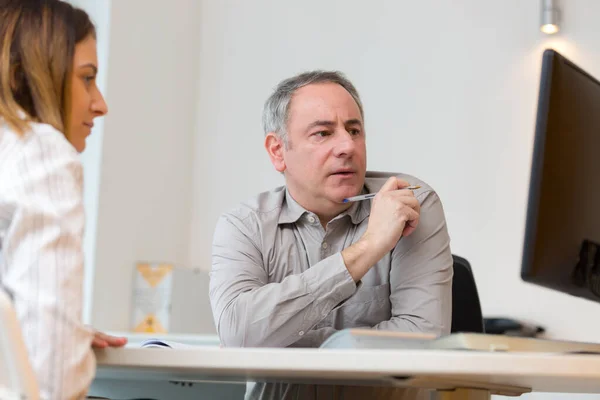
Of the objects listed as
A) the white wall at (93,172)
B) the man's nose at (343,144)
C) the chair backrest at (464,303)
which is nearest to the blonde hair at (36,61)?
the man's nose at (343,144)

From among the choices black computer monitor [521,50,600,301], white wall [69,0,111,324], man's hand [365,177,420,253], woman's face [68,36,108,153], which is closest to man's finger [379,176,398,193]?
man's hand [365,177,420,253]

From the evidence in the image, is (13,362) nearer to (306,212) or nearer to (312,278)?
(312,278)

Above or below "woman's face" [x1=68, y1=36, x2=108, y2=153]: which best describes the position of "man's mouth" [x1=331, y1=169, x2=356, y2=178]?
below

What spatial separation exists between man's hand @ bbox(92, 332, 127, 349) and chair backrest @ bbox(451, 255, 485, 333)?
106 centimetres

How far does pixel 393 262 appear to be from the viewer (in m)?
1.84

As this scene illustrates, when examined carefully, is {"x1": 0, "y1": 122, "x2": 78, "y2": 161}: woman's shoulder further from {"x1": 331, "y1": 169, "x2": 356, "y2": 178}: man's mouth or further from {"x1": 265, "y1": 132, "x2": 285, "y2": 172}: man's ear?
{"x1": 265, "y1": 132, "x2": 285, "y2": 172}: man's ear

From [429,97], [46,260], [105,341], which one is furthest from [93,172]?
[46,260]

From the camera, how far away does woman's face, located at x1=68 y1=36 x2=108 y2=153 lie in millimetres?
1231

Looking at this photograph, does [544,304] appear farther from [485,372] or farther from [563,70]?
[485,372]

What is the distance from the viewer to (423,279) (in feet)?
5.82

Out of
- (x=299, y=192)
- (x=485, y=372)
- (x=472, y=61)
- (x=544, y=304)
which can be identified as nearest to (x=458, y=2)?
(x=472, y=61)

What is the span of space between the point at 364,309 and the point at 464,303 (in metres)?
0.33

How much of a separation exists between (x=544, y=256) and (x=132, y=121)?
3.04 metres

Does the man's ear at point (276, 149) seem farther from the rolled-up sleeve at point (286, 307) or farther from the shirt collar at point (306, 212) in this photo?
the rolled-up sleeve at point (286, 307)
